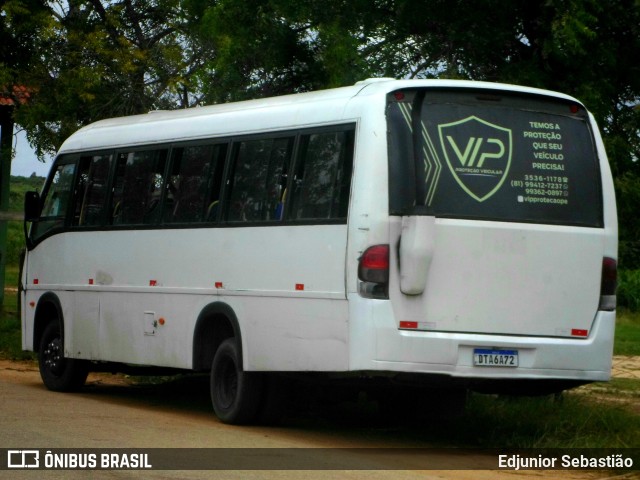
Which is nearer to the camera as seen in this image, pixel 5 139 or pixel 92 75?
pixel 92 75

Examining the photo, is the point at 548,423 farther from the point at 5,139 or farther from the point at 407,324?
the point at 5,139

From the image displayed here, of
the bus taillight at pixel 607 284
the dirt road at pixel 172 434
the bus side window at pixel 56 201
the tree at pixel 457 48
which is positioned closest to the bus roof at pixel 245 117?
the bus side window at pixel 56 201

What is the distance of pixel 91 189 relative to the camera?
15859 mm

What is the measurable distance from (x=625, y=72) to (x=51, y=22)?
33.0ft

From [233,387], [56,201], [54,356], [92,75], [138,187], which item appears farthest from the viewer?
[92,75]

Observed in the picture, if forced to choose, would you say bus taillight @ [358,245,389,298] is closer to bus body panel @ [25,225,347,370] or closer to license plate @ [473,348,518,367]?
A: bus body panel @ [25,225,347,370]

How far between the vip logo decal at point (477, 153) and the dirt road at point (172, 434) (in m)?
2.11

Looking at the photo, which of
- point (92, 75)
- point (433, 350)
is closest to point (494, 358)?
point (433, 350)

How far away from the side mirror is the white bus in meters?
3.79

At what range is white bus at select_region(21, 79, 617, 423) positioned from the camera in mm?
10922

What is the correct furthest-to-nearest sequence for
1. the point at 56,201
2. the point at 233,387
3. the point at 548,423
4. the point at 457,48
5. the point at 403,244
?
1. the point at 56,201
2. the point at 457,48
3. the point at 233,387
4. the point at 548,423
5. the point at 403,244

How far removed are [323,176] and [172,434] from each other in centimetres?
242

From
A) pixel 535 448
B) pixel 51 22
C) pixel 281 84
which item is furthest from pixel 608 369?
pixel 51 22

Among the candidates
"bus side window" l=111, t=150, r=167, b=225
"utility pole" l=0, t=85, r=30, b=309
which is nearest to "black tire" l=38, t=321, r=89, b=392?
"bus side window" l=111, t=150, r=167, b=225
